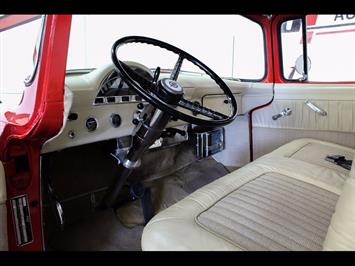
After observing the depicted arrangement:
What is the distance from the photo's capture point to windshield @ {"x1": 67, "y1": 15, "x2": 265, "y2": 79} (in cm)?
143

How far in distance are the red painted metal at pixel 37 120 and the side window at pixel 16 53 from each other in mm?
70

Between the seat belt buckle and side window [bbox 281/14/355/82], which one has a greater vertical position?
side window [bbox 281/14/355/82]

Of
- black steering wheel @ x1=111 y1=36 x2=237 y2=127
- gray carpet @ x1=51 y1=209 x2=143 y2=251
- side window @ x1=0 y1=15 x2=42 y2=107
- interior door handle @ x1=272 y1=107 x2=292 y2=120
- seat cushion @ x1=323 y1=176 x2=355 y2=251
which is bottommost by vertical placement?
gray carpet @ x1=51 y1=209 x2=143 y2=251

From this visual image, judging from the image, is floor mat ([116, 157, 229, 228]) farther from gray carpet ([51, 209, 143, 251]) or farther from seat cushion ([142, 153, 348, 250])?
seat cushion ([142, 153, 348, 250])

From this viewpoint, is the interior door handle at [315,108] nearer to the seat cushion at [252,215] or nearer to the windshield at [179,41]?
the windshield at [179,41]

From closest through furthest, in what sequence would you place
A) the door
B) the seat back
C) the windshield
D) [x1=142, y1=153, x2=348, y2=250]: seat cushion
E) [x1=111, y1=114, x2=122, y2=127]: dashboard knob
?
1. the seat back
2. [x1=142, y1=153, x2=348, y2=250]: seat cushion
3. [x1=111, y1=114, x2=122, y2=127]: dashboard knob
4. the windshield
5. the door

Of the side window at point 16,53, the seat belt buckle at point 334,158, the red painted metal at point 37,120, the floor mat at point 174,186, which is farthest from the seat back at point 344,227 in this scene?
the floor mat at point 174,186

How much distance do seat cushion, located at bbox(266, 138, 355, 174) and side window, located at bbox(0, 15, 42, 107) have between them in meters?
1.16

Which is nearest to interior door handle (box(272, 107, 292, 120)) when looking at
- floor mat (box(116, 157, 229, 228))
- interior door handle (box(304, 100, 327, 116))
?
interior door handle (box(304, 100, 327, 116))

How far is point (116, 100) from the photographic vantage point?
4.24ft

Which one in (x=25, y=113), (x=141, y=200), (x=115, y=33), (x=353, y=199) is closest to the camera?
(x=353, y=199)

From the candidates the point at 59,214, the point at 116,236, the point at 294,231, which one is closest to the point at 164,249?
the point at 294,231
